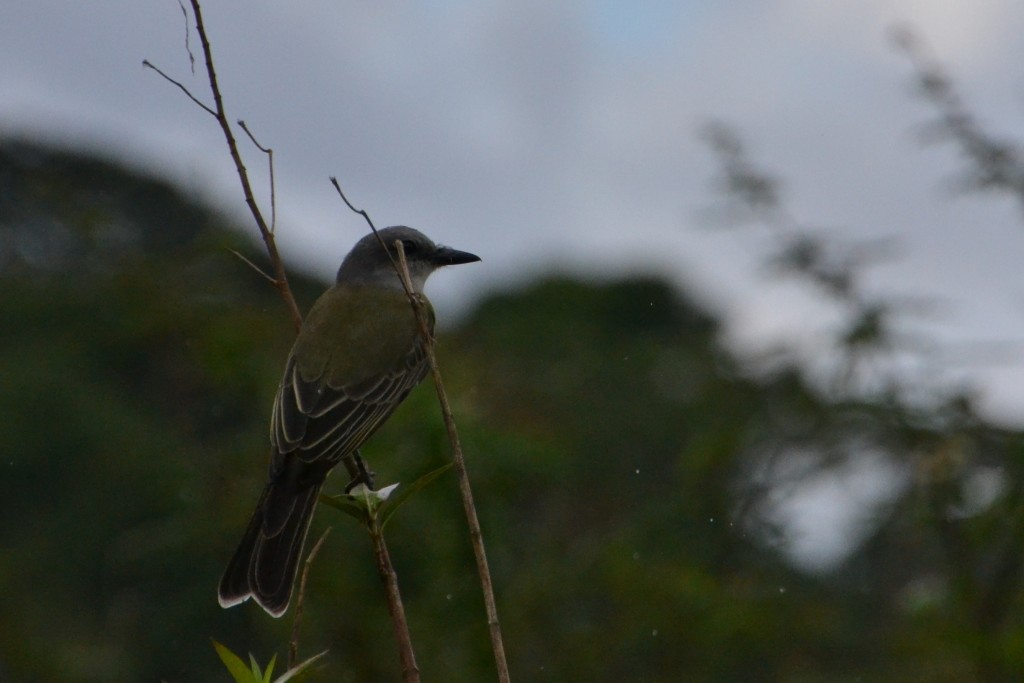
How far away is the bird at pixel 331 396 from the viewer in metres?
3.36

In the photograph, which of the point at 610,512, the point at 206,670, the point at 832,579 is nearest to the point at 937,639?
the point at 832,579

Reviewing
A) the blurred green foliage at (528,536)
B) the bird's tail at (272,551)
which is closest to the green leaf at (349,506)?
the bird's tail at (272,551)

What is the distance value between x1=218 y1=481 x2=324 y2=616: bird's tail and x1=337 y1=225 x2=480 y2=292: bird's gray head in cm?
126

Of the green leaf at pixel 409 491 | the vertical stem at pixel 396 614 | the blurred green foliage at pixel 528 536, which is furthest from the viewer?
the blurred green foliage at pixel 528 536

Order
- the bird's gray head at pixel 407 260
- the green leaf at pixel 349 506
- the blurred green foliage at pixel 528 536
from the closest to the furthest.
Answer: the green leaf at pixel 349 506
the blurred green foliage at pixel 528 536
the bird's gray head at pixel 407 260

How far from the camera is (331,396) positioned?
389 centimetres

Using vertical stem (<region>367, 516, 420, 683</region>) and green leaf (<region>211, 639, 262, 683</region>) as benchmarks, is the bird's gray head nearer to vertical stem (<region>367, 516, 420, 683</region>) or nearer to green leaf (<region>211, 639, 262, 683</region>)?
vertical stem (<region>367, 516, 420, 683</region>)

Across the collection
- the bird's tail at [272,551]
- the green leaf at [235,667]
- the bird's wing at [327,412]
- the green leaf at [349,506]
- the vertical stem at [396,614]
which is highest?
the bird's wing at [327,412]

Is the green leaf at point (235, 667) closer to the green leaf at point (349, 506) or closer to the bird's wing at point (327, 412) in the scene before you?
the green leaf at point (349, 506)

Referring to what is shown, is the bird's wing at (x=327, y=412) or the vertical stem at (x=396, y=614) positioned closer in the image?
the vertical stem at (x=396, y=614)

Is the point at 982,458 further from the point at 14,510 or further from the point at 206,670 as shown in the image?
the point at 14,510

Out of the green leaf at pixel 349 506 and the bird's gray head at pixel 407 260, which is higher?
the bird's gray head at pixel 407 260

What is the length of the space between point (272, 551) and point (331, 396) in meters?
0.64

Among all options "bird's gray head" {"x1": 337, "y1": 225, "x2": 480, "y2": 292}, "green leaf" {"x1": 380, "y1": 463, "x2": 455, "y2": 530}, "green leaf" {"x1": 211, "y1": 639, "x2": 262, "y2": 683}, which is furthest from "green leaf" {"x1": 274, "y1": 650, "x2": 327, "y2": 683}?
"bird's gray head" {"x1": 337, "y1": 225, "x2": 480, "y2": 292}
